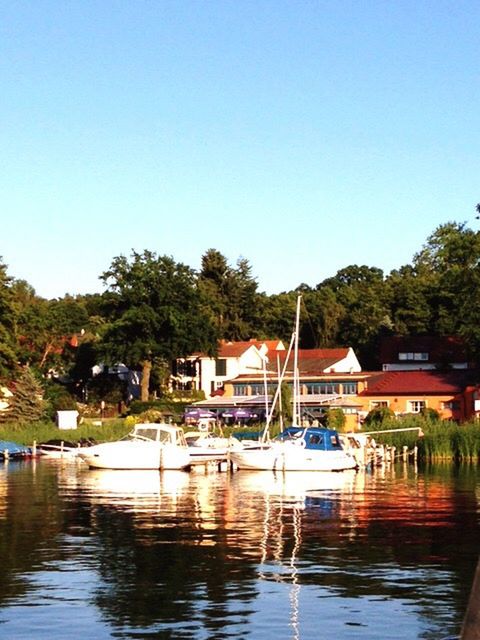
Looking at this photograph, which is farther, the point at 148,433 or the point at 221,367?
the point at 221,367

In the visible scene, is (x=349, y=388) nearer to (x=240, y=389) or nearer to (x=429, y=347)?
(x=240, y=389)

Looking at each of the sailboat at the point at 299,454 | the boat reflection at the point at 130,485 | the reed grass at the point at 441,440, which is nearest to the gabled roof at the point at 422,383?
the reed grass at the point at 441,440

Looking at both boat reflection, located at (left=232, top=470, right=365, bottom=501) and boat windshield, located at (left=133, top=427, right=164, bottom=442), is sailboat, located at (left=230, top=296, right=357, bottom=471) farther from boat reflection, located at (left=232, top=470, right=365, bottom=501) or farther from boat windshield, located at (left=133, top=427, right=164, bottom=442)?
boat windshield, located at (left=133, top=427, right=164, bottom=442)

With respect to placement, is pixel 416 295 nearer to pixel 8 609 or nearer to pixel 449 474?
pixel 449 474

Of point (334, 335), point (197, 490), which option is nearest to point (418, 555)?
point (197, 490)

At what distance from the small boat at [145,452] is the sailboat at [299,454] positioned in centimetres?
328

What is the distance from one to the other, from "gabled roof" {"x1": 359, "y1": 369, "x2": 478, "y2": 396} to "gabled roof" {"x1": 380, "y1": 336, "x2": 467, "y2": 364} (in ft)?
35.9

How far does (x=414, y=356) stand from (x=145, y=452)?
6074cm

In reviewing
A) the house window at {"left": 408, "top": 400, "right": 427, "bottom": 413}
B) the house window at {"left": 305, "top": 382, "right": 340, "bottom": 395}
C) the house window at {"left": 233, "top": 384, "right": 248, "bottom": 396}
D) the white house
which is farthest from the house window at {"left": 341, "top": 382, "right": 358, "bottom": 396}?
the white house

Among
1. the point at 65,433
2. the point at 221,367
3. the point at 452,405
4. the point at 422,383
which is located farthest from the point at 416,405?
the point at 221,367

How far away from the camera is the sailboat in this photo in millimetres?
68438

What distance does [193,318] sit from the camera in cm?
11831

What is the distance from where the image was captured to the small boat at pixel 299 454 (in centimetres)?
6844

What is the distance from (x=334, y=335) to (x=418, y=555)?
413 ft
